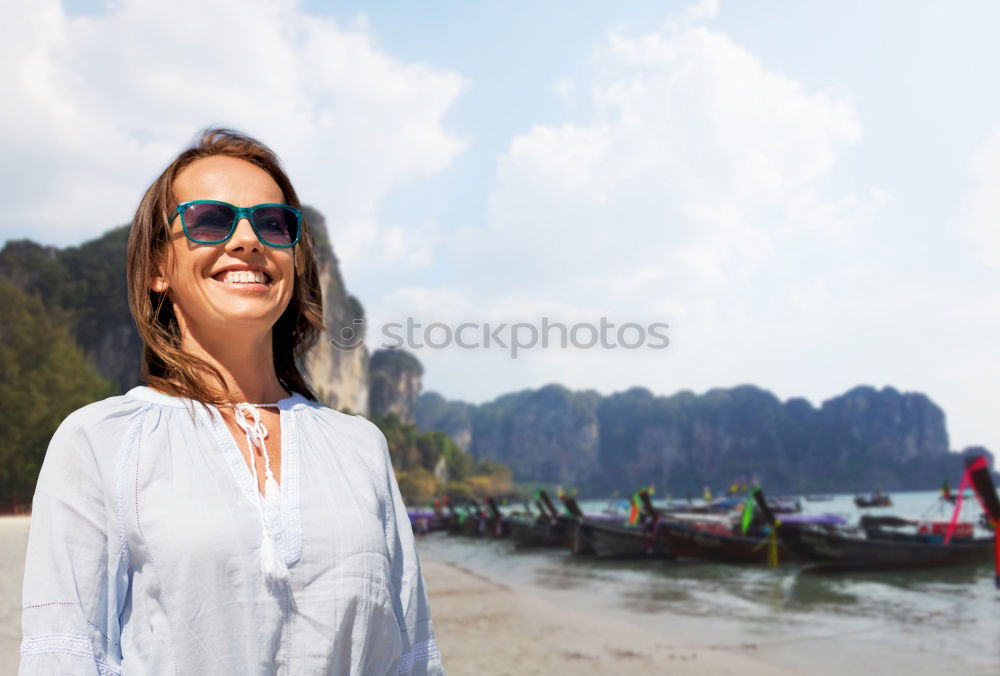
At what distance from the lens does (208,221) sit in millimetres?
1391

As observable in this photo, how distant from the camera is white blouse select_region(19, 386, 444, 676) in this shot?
45.0 inches

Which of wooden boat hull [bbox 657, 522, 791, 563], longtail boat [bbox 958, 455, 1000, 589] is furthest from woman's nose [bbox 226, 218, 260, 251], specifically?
wooden boat hull [bbox 657, 522, 791, 563]

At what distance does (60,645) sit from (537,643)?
10.1 metres

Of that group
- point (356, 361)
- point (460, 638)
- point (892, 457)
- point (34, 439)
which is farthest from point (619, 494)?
point (460, 638)

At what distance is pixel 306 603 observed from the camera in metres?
1.24

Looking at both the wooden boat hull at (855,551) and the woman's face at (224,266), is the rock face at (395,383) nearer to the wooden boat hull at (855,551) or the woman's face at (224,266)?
the wooden boat hull at (855,551)

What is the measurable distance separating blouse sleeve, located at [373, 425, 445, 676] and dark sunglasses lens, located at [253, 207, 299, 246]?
50 cm

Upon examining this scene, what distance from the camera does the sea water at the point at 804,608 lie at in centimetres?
1122

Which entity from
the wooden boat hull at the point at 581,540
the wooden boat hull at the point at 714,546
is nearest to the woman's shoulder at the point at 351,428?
the wooden boat hull at the point at 714,546

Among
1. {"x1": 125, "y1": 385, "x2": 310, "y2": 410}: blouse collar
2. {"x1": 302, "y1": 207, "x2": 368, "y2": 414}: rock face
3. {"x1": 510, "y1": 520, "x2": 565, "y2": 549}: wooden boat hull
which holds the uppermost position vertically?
{"x1": 302, "y1": 207, "x2": 368, "y2": 414}: rock face

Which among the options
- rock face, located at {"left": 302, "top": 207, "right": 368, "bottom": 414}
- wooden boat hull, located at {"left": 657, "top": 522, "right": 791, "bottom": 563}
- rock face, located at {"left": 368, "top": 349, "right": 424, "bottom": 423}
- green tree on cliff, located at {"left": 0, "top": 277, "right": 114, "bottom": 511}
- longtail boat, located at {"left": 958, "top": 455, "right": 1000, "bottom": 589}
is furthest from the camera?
rock face, located at {"left": 368, "top": 349, "right": 424, "bottom": 423}

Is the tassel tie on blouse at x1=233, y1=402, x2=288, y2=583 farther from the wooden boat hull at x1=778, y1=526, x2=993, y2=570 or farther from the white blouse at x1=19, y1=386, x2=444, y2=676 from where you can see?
the wooden boat hull at x1=778, y1=526, x2=993, y2=570

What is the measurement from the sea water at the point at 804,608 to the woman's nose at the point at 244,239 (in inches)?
404

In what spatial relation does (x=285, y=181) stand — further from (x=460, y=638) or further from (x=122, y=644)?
(x=460, y=638)
